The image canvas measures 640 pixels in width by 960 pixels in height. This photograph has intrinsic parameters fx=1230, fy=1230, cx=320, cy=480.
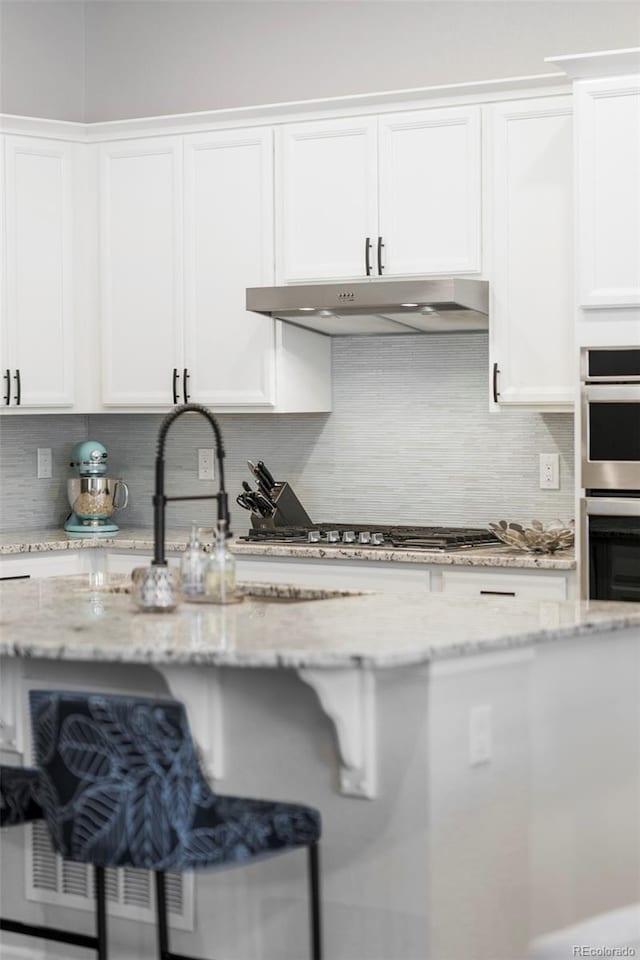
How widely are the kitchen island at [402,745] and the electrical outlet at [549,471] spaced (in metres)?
1.87

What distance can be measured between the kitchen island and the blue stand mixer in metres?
2.29

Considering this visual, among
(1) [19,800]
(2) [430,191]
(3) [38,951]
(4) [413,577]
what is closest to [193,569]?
(1) [19,800]

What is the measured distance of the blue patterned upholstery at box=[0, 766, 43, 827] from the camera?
2357 mm

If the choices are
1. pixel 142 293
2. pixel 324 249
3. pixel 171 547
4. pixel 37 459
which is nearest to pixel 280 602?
pixel 171 547

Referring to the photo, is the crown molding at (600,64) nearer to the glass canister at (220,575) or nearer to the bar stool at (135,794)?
the glass canister at (220,575)

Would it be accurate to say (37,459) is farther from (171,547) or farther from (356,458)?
(356,458)

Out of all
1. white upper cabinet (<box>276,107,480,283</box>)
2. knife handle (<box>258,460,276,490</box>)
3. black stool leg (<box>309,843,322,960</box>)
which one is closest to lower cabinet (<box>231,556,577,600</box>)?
knife handle (<box>258,460,276,490</box>)

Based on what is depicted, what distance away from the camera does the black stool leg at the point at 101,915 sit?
7.69 feet

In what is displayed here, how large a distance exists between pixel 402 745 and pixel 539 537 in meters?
1.90

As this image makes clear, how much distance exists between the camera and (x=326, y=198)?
448 cm

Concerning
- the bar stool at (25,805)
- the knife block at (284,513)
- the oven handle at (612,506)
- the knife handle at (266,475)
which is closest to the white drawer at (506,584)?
the oven handle at (612,506)

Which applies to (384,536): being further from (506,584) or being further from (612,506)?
(612,506)

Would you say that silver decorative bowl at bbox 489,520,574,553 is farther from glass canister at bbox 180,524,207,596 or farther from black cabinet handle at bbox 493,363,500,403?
glass canister at bbox 180,524,207,596

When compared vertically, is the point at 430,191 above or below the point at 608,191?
above
